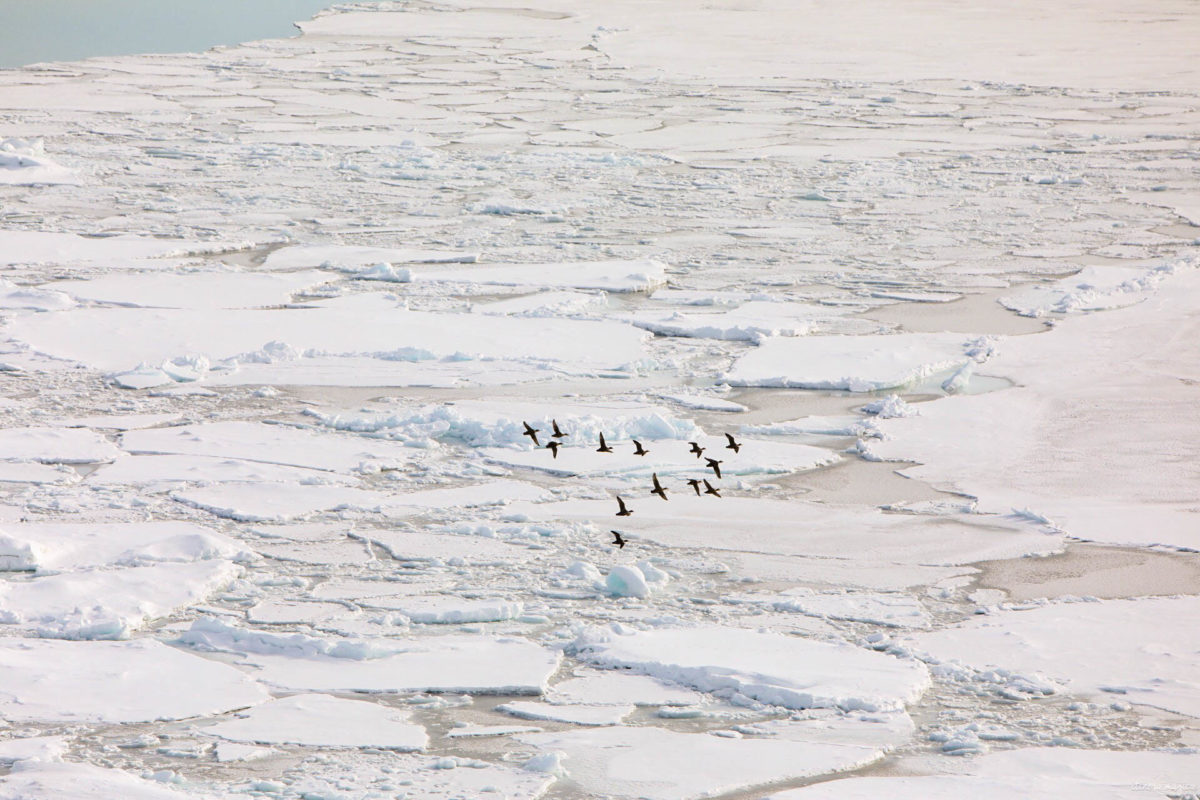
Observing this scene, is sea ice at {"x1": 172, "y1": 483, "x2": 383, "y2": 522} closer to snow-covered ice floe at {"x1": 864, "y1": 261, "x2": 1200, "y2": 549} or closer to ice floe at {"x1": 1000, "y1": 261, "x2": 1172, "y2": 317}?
snow-covered ice floe at {"x1": 864, "y1": 261, "x2": 1200, "y2": 549}

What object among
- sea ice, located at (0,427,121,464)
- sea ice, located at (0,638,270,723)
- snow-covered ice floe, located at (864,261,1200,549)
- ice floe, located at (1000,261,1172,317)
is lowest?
sea ice, located at (0,638,270,723)

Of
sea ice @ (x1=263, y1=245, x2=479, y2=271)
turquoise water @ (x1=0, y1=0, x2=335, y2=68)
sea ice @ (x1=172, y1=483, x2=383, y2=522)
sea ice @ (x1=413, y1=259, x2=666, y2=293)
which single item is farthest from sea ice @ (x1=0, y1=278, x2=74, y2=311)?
turquoise water @ (x1=0, y1=0, x2=335, y2=68)

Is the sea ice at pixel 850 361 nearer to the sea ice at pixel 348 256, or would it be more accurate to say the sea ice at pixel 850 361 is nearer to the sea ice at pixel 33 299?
the sea ice at pixel 348 256

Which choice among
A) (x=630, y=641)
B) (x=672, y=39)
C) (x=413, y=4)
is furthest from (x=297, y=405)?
(x=413, y=4)

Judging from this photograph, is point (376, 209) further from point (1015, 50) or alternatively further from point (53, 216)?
point (1015, 50)

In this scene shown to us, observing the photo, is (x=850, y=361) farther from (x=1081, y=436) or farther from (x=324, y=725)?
(x=324, y=725)

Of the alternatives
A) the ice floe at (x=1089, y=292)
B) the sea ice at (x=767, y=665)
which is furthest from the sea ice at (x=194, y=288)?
the sea ice at (x=767, y=665)

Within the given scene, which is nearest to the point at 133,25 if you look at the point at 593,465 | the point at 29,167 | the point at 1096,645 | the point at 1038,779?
the point at 29,167
